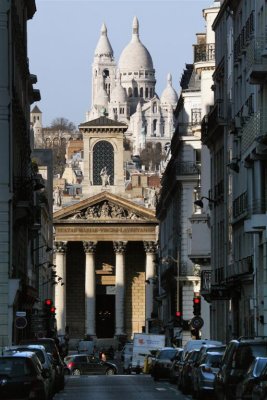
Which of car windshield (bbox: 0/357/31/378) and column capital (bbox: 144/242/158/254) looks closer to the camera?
car windshield (bbox: 0/357/31/378)

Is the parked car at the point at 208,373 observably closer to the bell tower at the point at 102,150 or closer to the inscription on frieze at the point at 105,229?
the inscription on frieze at the point at 105,229

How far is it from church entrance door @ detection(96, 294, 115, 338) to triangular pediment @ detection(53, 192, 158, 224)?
13280mm

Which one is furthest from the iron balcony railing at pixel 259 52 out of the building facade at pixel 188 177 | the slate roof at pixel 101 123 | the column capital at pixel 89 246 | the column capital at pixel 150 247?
the slate roof at pixel 101 123

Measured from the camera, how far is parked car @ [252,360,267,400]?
2629 centimetres

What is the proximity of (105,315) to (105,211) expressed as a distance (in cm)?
1772

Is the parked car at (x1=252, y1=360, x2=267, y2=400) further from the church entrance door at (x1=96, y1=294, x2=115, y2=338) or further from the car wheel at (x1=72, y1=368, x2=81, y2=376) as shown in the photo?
the church entrance door at (x1=96, y1=294, x2=115, y2=338)

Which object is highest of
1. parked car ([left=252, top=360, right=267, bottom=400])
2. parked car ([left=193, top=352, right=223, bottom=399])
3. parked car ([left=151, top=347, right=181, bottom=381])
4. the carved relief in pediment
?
the carved relief in pediment

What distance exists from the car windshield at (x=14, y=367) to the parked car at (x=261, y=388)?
8.24 metres

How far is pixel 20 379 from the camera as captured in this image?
35.4 metres

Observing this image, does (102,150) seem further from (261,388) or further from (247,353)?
(261,388)

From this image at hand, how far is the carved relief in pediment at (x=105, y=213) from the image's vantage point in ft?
583

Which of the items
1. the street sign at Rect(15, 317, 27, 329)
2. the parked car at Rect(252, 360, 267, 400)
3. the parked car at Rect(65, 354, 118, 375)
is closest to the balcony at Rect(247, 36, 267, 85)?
the parked car at Rect(252, 360, 267, 400)

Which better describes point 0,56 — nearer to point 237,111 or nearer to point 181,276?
point 237,111

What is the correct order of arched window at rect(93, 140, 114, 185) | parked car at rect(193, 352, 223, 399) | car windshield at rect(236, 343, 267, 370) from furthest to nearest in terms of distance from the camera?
arched window at rect(93, 140, 114, 185)
parked car at rect(193, 352, 223, 399)
car windshield at rect(236, 343, 267, 370)
